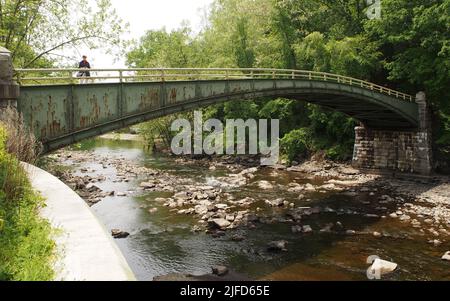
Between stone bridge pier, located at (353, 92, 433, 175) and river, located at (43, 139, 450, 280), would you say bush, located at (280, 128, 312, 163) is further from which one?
river, located at (43, 139, 450, 280)

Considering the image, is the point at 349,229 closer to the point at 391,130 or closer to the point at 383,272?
the point at 383,272

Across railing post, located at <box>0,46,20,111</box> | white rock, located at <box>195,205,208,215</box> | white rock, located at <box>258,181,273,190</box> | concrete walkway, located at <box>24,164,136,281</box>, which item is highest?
railing post, located at <box>0,46,20,111</box>

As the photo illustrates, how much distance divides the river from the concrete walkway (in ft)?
21.5

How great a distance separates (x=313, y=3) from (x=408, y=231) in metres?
29.1

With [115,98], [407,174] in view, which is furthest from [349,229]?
[407,174]

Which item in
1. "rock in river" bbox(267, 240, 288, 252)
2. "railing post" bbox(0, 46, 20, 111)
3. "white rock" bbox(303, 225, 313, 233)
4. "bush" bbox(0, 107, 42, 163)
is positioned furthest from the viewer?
"white rock" bbox(303, 225, 313, 233)

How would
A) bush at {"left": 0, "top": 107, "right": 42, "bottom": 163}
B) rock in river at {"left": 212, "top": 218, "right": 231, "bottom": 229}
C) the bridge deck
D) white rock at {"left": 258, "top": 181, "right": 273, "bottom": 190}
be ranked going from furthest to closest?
white rock at {"left": 258, "top": 181, "right": 273, "bottom": 190} → rock in river at {"left": 212, "top": 218, "right": 231, "bottom": 229} → the bridge deck → bush at {"left": 0, "top": 107, "right": 42, "bottom": 163}

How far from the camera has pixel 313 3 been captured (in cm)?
3916

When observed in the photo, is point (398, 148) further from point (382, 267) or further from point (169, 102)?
point (169, 102)

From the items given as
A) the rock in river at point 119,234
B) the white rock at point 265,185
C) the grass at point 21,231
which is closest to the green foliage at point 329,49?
the white rock at point 265,185

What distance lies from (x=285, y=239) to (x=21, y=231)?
12176mm

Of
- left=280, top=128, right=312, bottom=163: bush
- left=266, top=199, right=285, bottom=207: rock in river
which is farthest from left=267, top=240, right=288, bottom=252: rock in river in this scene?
left=280, top=128, right=312, bottom=163: bush

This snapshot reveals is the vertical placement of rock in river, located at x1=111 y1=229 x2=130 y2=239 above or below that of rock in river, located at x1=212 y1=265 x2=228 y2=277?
above

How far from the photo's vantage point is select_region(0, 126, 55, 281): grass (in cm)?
482
